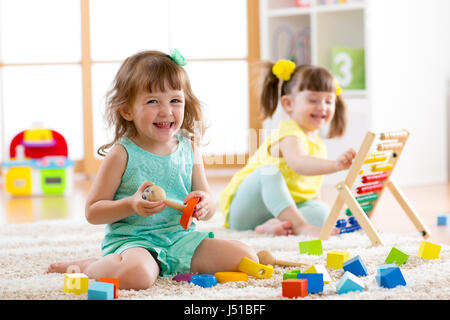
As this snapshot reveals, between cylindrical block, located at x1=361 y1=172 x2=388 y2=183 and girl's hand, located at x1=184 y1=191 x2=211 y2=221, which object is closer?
girl's hand, located at x1=184 y1=191 x2=211 y2=221

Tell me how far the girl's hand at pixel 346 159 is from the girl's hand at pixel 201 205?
0.49 metres

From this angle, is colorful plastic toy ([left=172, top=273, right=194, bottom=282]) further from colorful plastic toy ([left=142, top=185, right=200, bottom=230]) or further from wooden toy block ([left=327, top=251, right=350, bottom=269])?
wooden toy block ([left=327, top=251, right=350, bottom=269])

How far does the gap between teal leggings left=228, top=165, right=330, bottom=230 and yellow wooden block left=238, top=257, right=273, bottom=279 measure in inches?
22.1

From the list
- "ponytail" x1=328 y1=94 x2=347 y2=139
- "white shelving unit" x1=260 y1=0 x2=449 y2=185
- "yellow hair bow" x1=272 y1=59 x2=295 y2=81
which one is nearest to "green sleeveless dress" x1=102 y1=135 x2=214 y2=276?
"yellow hair bow" x1=272 y1=59 x2=295 y2=81

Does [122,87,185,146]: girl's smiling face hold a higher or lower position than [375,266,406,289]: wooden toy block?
higher

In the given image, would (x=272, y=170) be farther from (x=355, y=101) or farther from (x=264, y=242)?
(x=355, y=101)

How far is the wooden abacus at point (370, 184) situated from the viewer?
5.18 feet

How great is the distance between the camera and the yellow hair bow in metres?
A: 1.96

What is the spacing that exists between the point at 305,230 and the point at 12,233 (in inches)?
32.7

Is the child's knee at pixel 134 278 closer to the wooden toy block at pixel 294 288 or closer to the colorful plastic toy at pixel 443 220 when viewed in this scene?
the wooden toy block at pixel 294 288

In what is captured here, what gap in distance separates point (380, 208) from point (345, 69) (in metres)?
0.94

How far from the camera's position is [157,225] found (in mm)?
1311

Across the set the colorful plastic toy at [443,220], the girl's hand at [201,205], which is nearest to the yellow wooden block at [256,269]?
the girl's hand at [201,205]
